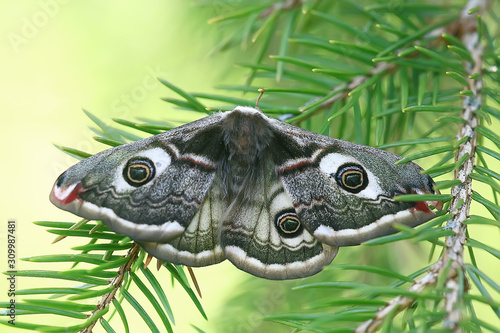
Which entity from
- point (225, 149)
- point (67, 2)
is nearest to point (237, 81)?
point (225, 149)

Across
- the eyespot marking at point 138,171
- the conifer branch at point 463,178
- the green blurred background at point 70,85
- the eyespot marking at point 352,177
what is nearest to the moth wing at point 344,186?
the eyespot marking at point 352,177

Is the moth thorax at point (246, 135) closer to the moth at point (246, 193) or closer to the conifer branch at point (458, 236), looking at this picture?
the moth at point (246, 193)

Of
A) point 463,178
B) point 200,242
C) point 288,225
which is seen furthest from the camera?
point 288,225

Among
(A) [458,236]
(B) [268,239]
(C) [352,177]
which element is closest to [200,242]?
(B) [268,239]

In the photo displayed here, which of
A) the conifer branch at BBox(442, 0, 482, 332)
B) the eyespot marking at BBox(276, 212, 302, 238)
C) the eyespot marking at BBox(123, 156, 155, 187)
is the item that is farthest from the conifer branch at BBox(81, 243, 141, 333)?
the conifer branch at BBox(442, 0, 482, 332)

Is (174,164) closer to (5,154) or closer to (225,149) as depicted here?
(225,149)

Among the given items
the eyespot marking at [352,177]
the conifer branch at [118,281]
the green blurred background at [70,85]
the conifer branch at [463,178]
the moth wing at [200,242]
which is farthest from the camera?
the green blurred background at [70,85]

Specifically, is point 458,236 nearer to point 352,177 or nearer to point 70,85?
point 352,177

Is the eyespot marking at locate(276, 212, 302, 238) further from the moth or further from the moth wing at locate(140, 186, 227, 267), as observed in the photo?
the moth wing at locate(140, 186, 227, 267)
